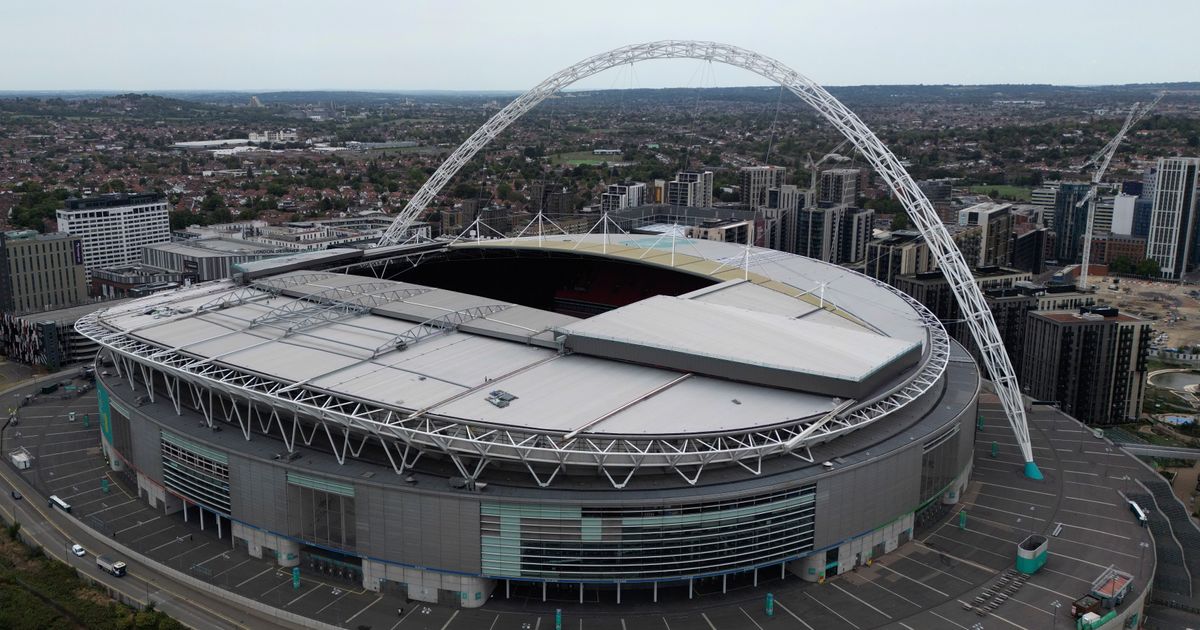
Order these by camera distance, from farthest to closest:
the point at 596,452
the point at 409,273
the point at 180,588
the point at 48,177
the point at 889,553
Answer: the point at 48,177, the point at 409,273, the point at 889,553, the point at 180,588, the point at 596,452

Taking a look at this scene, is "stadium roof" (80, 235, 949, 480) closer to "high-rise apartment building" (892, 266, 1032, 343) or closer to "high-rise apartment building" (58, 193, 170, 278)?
"high-rise apartment building" (892, 266, 1032, 343)

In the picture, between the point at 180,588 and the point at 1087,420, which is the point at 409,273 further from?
the point at 1087,420

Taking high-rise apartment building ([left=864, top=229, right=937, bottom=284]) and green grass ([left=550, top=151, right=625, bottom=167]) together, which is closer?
high-rise apartment building ([left=864, top=229, right=937, bottom=284])

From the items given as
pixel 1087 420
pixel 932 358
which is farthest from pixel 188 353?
pixel 1087 420

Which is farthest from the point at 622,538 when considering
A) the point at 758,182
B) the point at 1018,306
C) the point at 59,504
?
the point at 758,182

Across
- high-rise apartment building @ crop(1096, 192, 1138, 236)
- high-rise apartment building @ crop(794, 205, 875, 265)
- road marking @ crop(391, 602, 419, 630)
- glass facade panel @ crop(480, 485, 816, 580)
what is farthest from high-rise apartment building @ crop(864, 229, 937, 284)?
road marking @ crop(391, 602, 419, 630)
